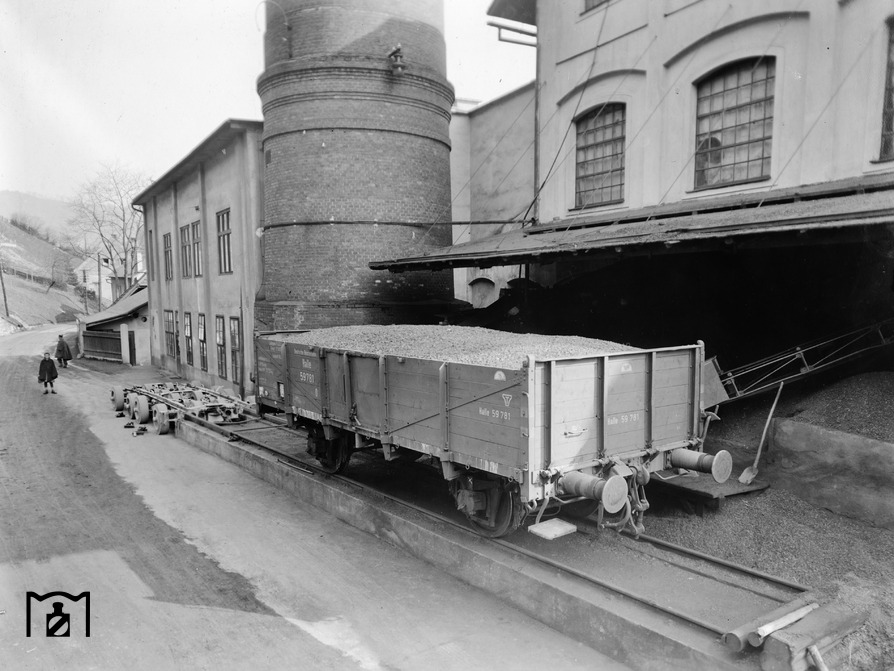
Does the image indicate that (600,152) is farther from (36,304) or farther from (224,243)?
(36,304)

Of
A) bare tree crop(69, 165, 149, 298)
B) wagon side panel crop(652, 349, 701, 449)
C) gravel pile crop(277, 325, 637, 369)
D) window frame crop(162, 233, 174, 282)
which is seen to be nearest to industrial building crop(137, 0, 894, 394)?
wagon side panel crop(652, 349, 701, 449)

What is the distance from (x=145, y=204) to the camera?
107 ft

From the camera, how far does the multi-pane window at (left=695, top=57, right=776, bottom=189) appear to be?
1116cm

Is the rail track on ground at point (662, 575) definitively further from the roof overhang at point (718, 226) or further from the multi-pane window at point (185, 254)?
the multi-pane window at point (185, 254)

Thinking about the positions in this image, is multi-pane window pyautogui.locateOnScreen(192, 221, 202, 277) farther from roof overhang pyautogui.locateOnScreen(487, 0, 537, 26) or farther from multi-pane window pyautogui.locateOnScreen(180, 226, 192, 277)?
roof overhang pyautogui.locateOnScreen(487, 0, 537, 26)

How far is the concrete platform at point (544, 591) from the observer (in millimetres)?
5004

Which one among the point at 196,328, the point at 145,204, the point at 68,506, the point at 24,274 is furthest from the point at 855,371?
the point at 24,274

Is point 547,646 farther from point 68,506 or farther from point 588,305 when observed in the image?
point 588,305

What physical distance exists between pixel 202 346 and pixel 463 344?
1977 cm

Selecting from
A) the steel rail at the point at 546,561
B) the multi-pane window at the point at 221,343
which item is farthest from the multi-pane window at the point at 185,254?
the steel rail at the point at 546,561

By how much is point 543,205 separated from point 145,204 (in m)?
24.8

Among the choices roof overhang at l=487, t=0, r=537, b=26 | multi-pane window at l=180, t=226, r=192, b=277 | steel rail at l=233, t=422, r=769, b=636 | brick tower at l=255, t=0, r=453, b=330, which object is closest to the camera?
steel rail at l=233, t=422, r=769, b=636

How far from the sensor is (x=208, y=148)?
21.2m

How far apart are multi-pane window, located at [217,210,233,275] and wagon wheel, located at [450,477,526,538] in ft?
54.4
